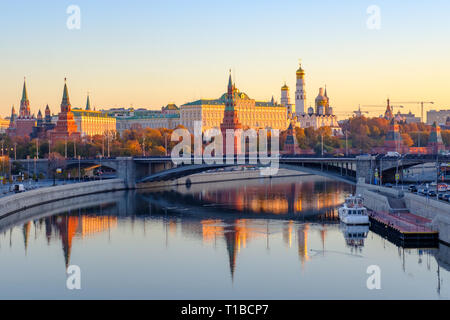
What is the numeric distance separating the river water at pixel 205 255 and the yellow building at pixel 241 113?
104225 mm

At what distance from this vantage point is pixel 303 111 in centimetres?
19250

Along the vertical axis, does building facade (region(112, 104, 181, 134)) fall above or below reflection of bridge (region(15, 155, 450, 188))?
above

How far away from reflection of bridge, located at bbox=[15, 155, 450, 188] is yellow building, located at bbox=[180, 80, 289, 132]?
267 ft

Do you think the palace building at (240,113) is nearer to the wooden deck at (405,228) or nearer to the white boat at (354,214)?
the white boat at (354,214)

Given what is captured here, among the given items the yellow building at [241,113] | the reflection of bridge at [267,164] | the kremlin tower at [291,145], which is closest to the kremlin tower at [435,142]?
the kremlin tower at [291,145]

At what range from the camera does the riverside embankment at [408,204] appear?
3622 centimetres

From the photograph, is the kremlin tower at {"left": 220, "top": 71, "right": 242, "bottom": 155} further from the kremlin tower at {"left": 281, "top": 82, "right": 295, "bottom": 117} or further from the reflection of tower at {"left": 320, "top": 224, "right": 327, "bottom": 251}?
the kremlin tower at {"left": 281, "top": 82, "right": 295, "bottom": 117}

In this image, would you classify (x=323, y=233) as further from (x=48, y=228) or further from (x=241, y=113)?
(x=241, y=113)

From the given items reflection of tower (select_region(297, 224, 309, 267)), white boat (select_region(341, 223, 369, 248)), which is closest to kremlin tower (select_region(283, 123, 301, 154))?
reflection of tower (select_region(297, 224, 309, 267))

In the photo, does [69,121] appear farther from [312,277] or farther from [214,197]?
[312,277]

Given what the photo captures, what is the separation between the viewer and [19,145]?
100m

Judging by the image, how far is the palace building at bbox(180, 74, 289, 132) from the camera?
161125 mm

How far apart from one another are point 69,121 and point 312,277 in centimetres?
9217
